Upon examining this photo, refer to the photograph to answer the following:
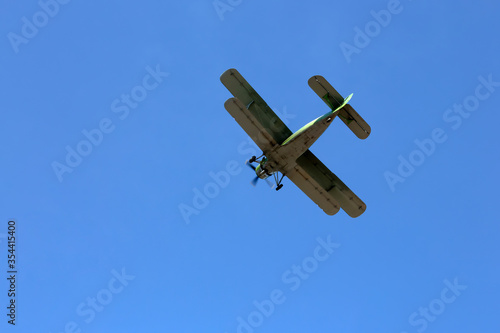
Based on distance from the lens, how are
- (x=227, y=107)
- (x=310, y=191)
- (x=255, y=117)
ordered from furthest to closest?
(x=310, y=191)
(x=255, y=117)
(x=227, y=107)

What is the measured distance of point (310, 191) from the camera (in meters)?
26.6

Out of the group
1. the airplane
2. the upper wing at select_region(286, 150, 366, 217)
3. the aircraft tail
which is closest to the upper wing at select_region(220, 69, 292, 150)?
the airplane

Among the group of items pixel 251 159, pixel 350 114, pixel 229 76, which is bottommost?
pixel 350 114

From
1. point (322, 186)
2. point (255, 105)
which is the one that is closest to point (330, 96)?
point (255, 105)

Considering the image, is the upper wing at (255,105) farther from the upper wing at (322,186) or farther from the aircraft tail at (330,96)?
the aircraft tail at (330,96)

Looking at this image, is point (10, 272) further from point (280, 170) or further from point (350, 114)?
point (350, 114)

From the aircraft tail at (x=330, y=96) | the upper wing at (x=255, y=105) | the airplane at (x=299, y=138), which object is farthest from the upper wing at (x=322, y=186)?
Answer: the aircraft tail at (x=330, y=96)

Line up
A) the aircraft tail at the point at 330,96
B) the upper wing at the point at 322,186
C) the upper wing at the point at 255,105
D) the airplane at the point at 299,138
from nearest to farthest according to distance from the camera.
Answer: the airplane at the point at 299,138 < the aircraft tail at the point at 330,96 < the upper wing at the point at 255,105 < the upper wing at the point at 322,186

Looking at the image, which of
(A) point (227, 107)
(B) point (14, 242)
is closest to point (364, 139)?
(A) point (227, 107)

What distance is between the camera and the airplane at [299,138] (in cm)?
2392

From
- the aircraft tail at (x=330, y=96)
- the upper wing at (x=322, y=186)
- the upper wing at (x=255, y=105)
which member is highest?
the upper wing at (x=255, y=105)

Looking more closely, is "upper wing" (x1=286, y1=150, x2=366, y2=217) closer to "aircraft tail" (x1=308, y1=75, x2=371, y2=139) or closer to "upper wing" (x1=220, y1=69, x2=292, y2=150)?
"upper wing" (x1=220, y1=69, x2=292, y2=150)

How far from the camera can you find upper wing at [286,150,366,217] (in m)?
26.4

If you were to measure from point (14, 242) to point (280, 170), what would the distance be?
51.4 feet
